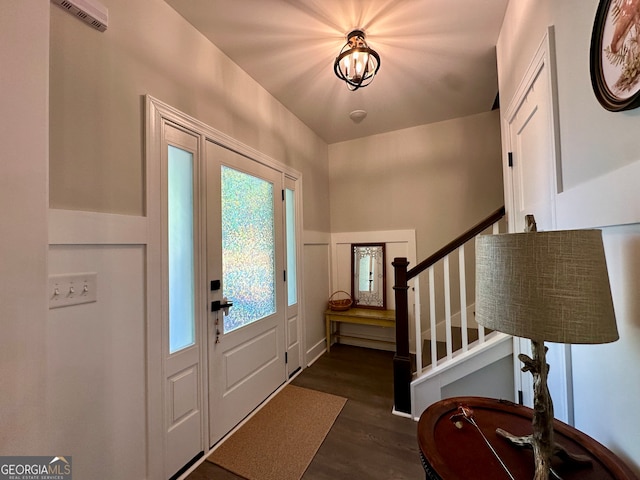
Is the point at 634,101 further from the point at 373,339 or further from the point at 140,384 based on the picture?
the point at 373,339

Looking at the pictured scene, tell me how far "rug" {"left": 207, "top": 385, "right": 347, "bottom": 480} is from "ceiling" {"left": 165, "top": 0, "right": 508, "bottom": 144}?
111 inches

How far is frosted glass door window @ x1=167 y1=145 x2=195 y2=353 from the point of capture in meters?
1.59

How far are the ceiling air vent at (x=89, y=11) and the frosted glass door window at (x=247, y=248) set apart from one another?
3.10 ft

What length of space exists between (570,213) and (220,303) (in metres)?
1.96

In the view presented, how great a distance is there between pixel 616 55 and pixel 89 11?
6.55ft

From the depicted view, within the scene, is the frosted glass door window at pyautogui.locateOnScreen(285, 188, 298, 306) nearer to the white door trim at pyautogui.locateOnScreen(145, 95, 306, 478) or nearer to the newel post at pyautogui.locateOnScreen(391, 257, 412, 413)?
the newel post at pyautogui.locateOnScreen(391, 257, 412, 413)

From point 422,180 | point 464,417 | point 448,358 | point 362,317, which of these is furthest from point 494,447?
point 422,180

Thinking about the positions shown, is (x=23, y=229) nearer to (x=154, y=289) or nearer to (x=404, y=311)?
(x=154, y=289)

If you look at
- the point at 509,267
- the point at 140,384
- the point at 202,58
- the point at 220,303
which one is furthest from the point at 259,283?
the point at 509,267

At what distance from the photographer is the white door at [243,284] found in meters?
1.85

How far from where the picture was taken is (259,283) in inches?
91.0

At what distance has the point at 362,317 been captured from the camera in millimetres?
3062

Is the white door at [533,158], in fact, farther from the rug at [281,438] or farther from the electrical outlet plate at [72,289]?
the electrical outlet plate at [72,289]

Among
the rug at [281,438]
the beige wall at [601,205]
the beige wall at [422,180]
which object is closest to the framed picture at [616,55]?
the beige wall at [601,205]
